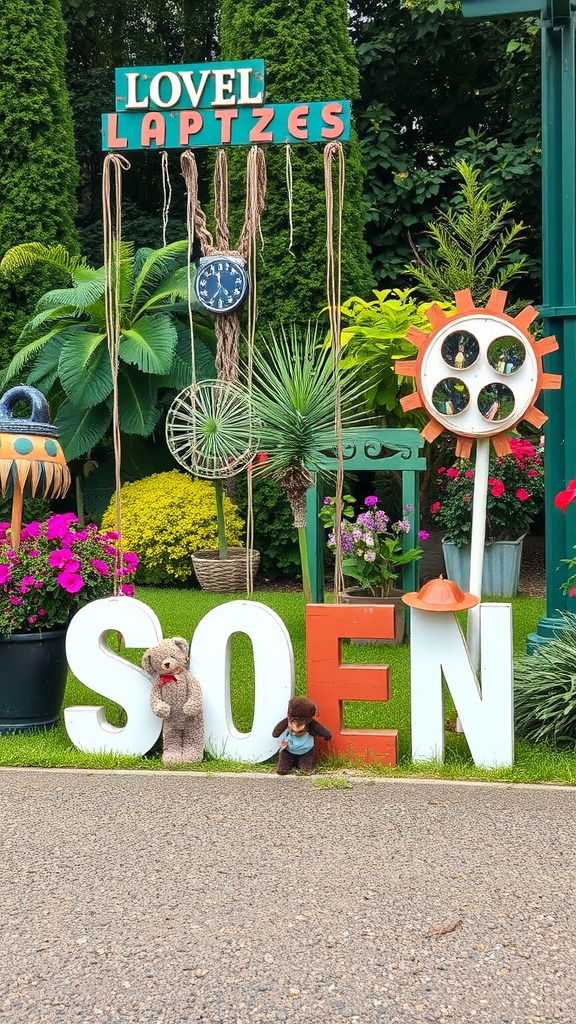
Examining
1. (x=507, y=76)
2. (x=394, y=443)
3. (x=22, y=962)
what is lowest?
(x=22, y=962)

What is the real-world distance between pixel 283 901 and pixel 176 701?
51.5 inches

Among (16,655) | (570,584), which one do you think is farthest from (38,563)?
(570,584)

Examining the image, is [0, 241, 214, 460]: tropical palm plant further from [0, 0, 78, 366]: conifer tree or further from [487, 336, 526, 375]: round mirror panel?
[487, 336, 526, 375]: round mirror panel

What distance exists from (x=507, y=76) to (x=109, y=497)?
6.75m

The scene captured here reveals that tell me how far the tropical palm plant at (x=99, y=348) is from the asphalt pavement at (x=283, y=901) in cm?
545

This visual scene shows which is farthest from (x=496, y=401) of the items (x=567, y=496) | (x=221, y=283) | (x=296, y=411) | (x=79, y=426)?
(x=79, y=426)

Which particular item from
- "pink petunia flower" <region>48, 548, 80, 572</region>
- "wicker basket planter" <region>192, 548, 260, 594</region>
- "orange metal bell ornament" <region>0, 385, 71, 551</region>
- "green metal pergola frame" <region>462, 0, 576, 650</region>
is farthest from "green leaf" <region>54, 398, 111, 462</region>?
"green metal pergola frame" <region>462, 0, 576, 650</region>

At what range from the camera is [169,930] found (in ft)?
8.38

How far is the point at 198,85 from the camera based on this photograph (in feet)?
14.2

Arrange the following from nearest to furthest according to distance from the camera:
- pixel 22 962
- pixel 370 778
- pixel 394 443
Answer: pixel 22 962 → pixel 370 778 → pixel 394 443

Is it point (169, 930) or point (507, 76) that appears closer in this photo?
point (169, 930)

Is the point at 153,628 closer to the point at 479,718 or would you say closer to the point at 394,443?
the point at 479,718

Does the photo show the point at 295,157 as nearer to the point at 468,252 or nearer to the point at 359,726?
the point at 468,252

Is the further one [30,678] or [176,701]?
[30,678]
